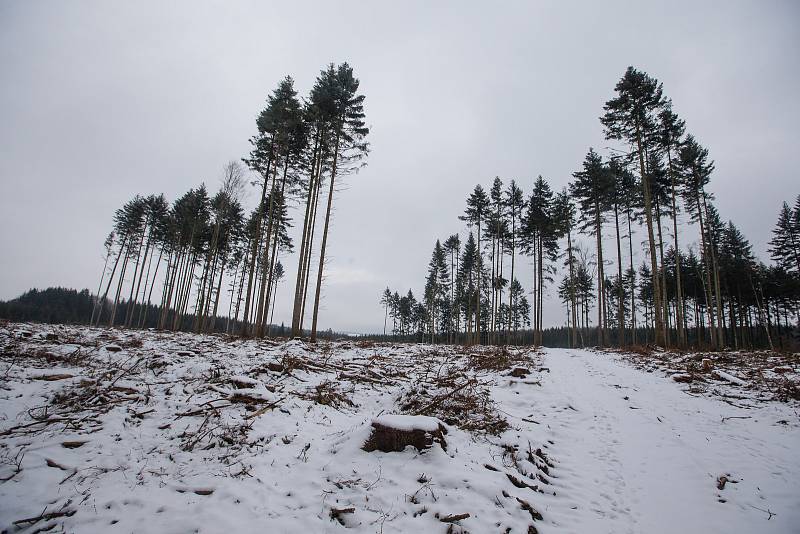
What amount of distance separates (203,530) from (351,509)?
138cm

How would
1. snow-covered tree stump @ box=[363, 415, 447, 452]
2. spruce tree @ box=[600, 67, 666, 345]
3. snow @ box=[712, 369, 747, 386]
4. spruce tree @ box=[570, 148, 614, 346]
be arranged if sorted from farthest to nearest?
1. spruce tree @ box=[570, 148, 614, 346]
2. spruce tree @ box=[600, 67, 666, 345]
3. snow @ box=[712, 369, 747, 386]
4. snow-covered tree stump @ box=[363, 415, 447, 452]

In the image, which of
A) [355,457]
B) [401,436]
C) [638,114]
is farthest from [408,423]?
[638,114]

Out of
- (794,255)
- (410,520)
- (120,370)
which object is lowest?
(410,520)

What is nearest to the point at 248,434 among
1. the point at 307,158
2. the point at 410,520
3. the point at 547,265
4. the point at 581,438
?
the point at 410,520

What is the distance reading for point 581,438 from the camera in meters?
5.45

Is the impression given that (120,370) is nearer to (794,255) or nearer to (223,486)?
(223,486)

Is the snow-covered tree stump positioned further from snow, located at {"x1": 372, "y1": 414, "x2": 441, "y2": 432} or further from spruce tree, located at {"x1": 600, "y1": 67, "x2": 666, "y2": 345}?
spruce tree, located at {"x1": 600, "y1": 67, "x2": 666, "y2": 345}

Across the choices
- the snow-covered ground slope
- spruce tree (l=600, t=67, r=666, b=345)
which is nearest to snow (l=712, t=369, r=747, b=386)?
the snow-covered ground slope

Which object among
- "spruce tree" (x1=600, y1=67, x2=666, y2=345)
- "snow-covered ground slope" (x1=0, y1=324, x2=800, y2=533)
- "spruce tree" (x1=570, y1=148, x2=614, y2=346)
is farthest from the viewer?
"spruce tree" (x1=570, y1=148, x2=614, y2=346)

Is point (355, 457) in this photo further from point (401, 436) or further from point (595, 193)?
point (595, 193)

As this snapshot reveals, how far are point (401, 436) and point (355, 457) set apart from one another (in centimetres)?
71

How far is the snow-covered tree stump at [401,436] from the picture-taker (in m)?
4.48

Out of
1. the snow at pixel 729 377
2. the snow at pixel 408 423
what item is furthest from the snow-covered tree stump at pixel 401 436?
the snow at pixel 729 377

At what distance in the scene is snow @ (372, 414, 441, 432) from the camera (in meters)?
4.58
